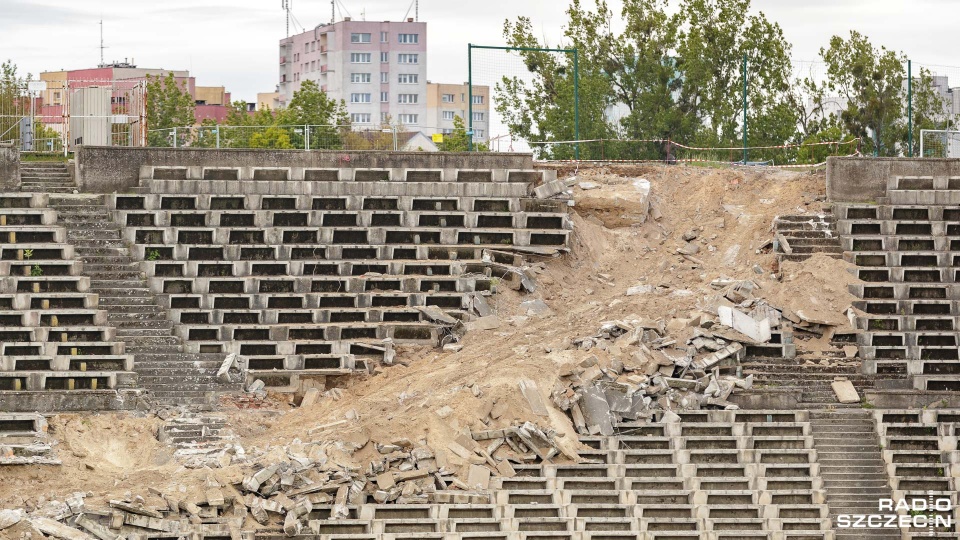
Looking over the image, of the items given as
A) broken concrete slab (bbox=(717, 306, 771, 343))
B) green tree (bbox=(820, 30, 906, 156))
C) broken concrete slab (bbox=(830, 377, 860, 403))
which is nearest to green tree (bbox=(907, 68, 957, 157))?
green tree (bbox=(820, 30, 906, 156))

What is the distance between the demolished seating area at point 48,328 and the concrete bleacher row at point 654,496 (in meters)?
5.61

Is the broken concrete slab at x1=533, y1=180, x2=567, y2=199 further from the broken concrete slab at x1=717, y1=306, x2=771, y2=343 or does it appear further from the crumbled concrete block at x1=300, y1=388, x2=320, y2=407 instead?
the crumbled concrete block at x1=300, y1=388, x2=320, y2=407

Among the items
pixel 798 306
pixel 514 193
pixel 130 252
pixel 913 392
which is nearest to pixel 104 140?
pixel 130 252

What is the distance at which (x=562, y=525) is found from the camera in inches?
1023

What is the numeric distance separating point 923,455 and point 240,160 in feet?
47.8

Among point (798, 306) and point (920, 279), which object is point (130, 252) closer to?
point (798, 306)

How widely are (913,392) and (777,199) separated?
655 cm

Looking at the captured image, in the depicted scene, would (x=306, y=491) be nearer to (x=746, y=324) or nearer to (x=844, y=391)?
(x=746, y=324)

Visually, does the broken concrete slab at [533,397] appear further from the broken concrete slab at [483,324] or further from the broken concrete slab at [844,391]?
the broken concrete slab at [844,391]

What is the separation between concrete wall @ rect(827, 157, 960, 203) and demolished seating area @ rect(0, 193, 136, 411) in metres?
14.5

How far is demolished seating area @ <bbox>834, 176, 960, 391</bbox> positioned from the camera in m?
30.7

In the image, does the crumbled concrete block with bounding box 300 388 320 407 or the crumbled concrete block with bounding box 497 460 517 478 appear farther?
the crumbled concrete block with bounding box 300 388 320 407

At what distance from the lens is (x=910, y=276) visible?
105 feet

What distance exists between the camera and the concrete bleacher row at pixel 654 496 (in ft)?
84.6
